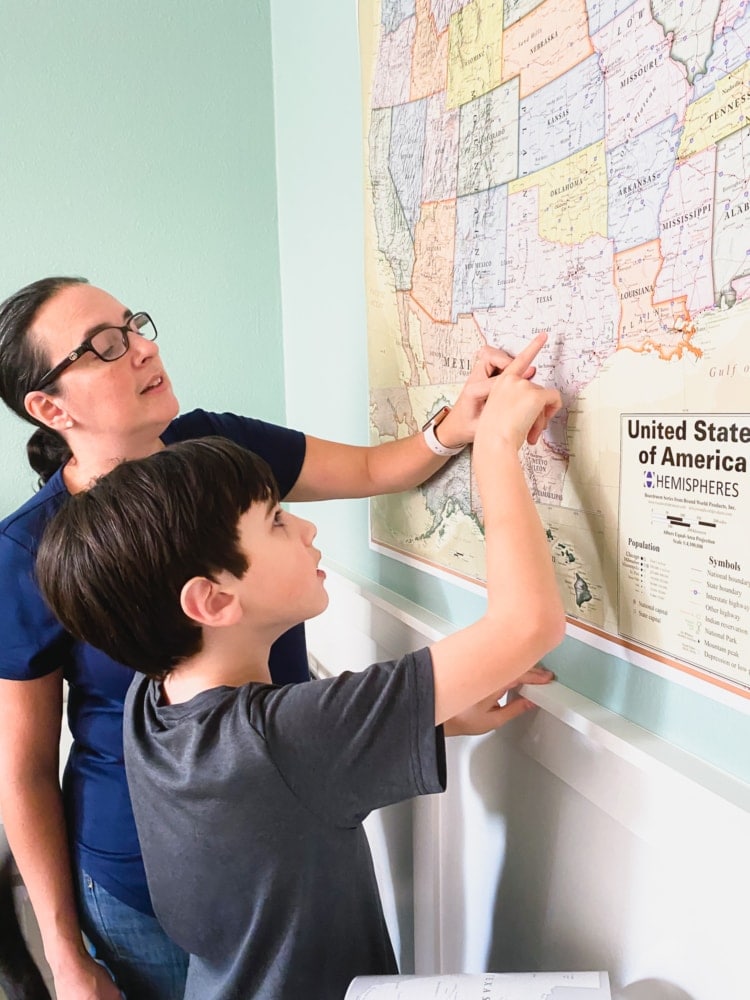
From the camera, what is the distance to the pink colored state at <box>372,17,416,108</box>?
107cm

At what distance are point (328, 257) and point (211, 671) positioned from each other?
934mm

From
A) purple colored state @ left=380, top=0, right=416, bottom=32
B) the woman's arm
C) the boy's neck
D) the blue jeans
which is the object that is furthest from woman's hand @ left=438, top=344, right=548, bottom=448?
the blue jeans

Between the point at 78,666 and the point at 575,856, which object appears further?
the point at 78,666

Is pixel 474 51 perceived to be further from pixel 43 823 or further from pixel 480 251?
pixel 43 823

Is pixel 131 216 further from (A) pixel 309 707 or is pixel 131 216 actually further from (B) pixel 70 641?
(A) pixel 309 707

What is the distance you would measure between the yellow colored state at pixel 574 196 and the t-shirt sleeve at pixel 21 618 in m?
0.73

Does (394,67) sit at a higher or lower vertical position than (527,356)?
higher

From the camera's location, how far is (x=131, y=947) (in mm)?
1071

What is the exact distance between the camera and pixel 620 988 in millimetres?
764

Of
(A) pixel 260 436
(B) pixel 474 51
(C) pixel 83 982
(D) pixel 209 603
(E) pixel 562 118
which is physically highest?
(B) pixel 474 51

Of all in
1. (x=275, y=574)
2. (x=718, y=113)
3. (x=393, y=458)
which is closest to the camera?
(x=718, y=113)

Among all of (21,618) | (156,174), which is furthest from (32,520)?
Result: (156,174)

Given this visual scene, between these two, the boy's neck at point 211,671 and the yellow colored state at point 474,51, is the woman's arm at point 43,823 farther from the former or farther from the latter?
the yellow colored state at point 474,51

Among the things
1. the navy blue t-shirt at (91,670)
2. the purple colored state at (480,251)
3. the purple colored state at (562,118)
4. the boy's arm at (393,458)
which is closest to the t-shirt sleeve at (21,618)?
the navy blue t-shirt at (91,670)
